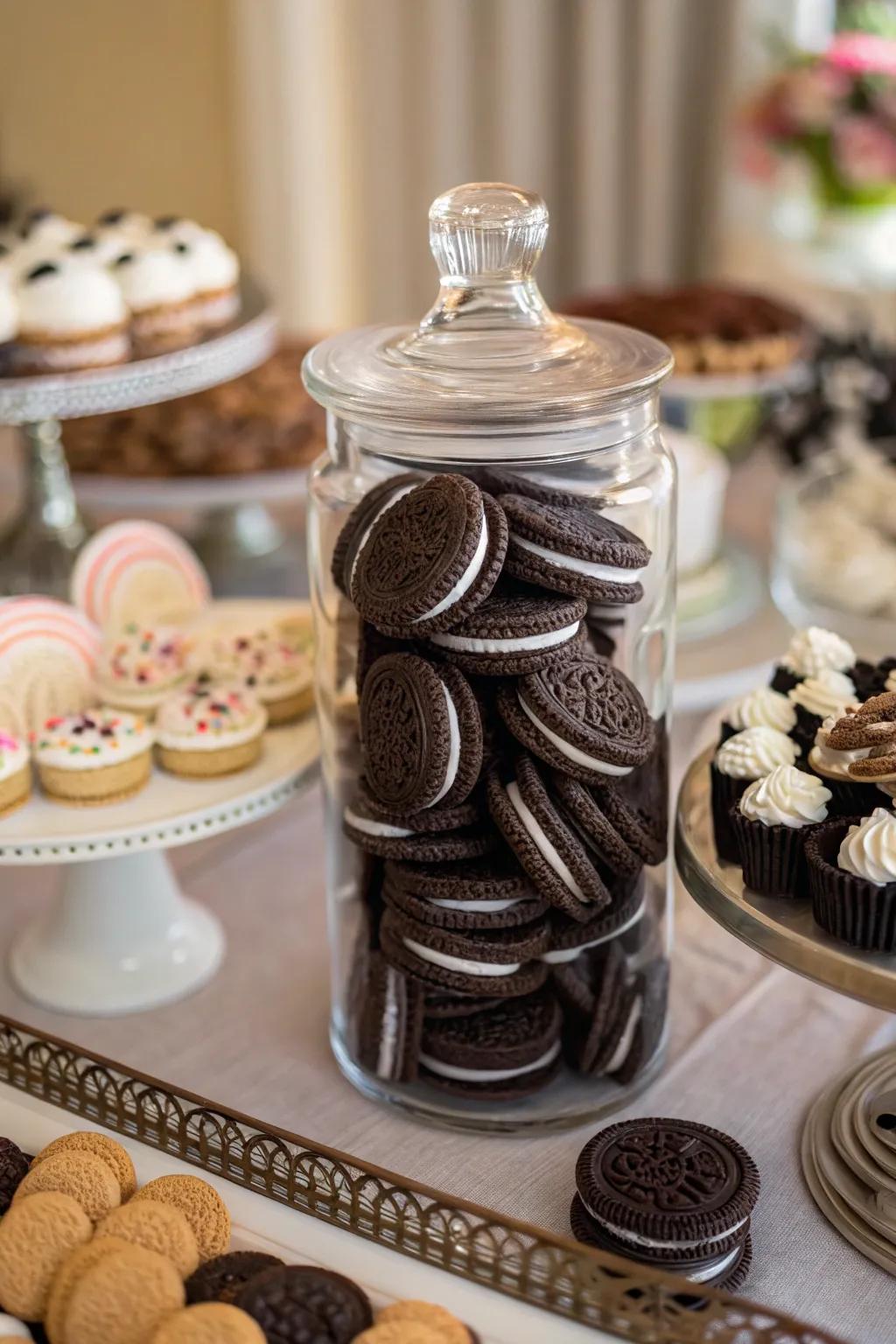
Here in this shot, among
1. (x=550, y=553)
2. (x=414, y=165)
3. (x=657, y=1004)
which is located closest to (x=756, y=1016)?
(x=657, y=1004)

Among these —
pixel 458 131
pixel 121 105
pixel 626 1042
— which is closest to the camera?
pixel 626 1042

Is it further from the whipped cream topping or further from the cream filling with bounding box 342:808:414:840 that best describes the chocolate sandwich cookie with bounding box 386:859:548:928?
the whipped cream topping

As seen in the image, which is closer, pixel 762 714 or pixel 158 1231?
pixel 158 1231

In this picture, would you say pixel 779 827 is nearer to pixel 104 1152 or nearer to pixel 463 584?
pixel 463 584

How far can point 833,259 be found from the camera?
249 centimetres

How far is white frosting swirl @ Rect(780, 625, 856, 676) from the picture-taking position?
1038mm

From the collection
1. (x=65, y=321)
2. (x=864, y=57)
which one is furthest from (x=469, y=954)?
(x=864, y=57)

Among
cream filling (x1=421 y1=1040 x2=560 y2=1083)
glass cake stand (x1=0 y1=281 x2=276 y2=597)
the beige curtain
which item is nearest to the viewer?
cream filling (x1=421 y1=1040 x2=560 y2=1083)

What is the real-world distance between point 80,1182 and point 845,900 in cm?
46

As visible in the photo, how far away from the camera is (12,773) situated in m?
1.07

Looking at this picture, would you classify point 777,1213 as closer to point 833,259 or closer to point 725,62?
point 833,259

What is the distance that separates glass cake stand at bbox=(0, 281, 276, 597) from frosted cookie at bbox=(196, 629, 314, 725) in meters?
0.27

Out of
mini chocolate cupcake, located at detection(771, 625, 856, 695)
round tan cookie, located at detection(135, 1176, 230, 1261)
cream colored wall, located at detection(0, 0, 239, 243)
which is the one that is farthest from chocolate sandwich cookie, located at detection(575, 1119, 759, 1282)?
cream colored wall, located at detection(0, 0, 239, 243)

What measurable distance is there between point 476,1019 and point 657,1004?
0.15 m
